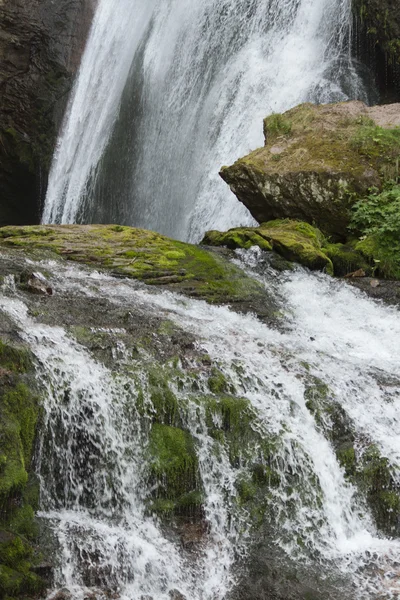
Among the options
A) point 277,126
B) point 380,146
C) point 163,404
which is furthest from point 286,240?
point 163,404

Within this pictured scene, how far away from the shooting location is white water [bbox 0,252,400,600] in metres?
5.45

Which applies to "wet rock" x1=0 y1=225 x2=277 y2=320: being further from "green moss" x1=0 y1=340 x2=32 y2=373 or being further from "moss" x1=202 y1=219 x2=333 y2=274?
"green moss" x1=0 y1=340 x2=32 y2=373

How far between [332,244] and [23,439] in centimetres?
737

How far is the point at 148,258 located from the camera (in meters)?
10.6

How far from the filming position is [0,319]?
684 cm

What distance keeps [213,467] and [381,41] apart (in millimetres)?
11160

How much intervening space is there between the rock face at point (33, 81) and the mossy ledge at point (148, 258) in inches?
391

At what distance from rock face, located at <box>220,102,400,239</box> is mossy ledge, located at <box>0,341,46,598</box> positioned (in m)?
6.82

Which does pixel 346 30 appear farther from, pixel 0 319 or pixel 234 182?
pixel 0 319

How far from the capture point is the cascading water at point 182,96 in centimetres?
1509

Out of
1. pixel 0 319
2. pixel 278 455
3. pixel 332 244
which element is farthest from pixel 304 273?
pixel 0 319

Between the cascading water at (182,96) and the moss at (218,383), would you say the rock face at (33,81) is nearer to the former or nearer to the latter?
the cascading water at (182,96)

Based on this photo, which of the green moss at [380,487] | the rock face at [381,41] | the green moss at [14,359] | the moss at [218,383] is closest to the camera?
the green moss at [14,359]

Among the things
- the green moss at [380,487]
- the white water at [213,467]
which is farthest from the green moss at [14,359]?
the green moss at [380,487]
